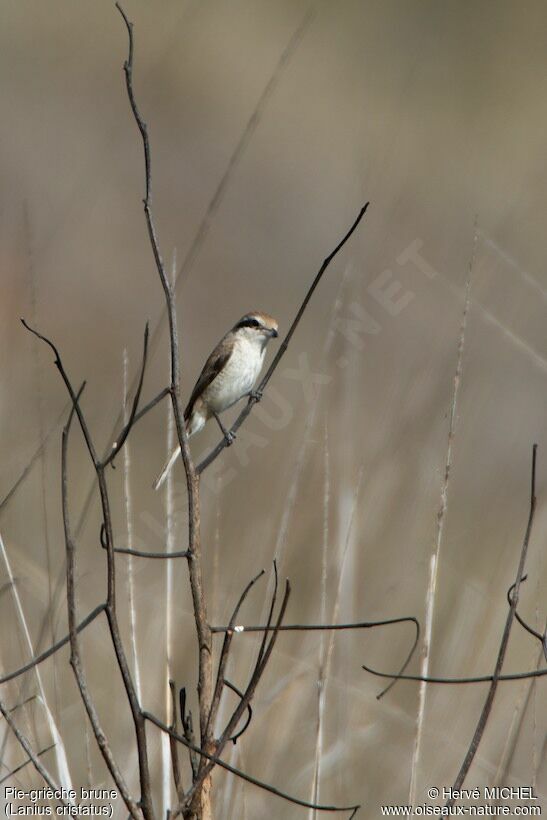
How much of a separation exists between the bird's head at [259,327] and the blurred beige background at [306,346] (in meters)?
0.22

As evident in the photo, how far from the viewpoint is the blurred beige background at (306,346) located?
2.25m

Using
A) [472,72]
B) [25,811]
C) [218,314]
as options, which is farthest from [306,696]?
[472,72]

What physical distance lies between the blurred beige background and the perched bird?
0.51ft

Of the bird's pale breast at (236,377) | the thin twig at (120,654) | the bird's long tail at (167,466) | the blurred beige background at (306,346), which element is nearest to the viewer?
the thin twig at (120,654)

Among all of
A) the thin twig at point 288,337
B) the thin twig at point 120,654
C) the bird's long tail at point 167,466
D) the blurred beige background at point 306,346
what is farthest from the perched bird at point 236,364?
the thin twig at point 120,654

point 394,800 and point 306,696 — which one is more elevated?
point 306,696

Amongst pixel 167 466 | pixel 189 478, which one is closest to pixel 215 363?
pixel 167 466

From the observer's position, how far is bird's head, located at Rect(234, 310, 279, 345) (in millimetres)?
3152

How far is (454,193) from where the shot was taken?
659 cm

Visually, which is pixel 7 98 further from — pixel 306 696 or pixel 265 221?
pixel 306 696

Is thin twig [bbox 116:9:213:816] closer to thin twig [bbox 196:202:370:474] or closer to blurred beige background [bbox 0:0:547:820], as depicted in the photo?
thin twig [bbox 196:202:370:474]

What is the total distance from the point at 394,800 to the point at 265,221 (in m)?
5.32

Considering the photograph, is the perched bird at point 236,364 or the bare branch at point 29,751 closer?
the bare branch at point 29,751

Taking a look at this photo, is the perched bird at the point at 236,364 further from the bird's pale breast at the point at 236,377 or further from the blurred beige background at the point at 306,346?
the blurred beige background at the point at 306,346
